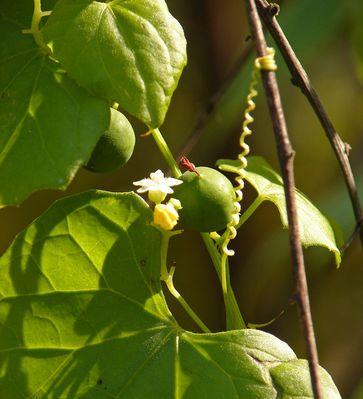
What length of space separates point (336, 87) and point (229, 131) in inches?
26.6

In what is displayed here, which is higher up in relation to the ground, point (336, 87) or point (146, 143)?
point (336, 87)

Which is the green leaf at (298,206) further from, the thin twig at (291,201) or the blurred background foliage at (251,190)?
the blurred background foliage at (251,190)

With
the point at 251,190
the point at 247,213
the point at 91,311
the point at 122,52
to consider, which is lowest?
the point at 251,190

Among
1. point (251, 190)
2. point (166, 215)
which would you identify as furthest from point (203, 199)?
point (251, 190)

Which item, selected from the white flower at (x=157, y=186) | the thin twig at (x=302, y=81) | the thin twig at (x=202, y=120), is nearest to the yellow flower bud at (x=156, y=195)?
the white flower at (x=157, y=186)

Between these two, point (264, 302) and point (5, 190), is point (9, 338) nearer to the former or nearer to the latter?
point (5, 190)

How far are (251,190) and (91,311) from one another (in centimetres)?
165

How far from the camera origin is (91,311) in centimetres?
94

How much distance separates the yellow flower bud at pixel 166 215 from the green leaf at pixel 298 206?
17 cm

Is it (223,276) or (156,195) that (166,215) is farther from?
(223,276)

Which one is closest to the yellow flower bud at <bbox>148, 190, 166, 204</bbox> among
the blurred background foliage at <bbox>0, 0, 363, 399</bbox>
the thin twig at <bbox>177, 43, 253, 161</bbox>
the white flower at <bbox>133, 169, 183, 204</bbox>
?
the white flower at <bbox>133, 169, 183, 204</bbox>

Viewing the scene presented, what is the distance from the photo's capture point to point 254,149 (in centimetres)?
273

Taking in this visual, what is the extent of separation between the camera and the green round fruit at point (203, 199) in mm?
906

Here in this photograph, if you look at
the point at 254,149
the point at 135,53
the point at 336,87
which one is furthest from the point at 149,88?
the point at 336,87
